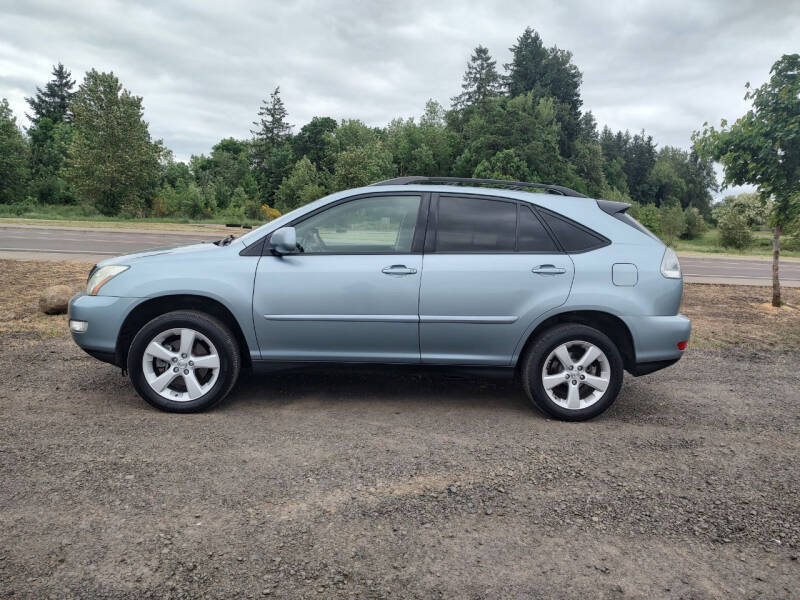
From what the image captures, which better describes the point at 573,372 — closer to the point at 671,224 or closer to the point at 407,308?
the point at 407,308

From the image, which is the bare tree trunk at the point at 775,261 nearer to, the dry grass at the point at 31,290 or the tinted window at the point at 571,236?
the tinted window at the point at 571,236

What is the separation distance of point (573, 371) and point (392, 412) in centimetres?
138

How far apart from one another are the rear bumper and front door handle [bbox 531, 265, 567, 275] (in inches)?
22.6

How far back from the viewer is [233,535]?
2703 millimetres

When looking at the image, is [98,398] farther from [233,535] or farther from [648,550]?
[648,550]

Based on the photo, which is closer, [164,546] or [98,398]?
[164,546]

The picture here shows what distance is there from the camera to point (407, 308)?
14.4 feet

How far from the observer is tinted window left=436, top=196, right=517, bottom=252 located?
452cm

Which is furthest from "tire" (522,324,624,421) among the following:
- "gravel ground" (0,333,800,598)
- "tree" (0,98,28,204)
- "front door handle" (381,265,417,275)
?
"tree" (0,98,28,204)

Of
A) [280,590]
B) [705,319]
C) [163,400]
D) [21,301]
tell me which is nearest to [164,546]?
[280,590]

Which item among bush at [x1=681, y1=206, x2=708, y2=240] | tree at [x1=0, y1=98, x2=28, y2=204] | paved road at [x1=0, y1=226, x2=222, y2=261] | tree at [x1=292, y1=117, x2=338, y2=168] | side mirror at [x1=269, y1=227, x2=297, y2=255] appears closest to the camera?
side mirror at [x1=269, y1=227, x2=297, y2=255]

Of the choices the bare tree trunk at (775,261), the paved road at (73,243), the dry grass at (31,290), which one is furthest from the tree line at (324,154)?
the bare tree trunk at (775,261)

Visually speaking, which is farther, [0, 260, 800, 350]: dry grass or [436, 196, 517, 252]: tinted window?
[0, 260, 800, 350]: dry grass

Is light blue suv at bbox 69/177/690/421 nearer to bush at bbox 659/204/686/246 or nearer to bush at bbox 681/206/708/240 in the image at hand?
bush at bbox 659/204/686/246
